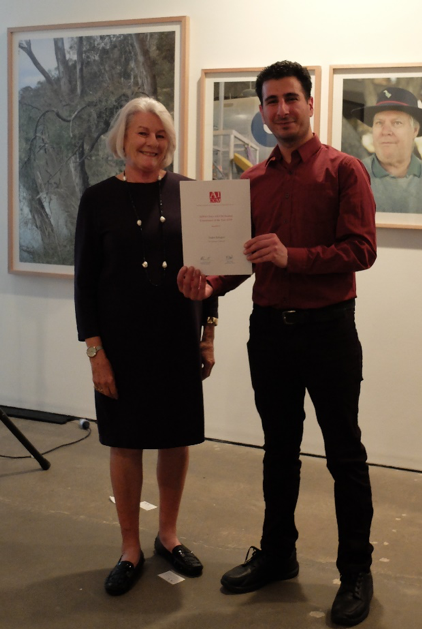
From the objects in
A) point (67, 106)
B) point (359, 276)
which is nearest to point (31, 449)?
point (359, 276)

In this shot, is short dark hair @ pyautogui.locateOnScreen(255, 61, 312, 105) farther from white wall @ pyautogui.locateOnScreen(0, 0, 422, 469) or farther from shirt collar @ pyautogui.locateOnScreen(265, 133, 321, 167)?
white wall @ pyautogui.locateOnScreen(0, 0, 422, 469)

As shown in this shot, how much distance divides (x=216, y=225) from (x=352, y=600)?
48.8 inches

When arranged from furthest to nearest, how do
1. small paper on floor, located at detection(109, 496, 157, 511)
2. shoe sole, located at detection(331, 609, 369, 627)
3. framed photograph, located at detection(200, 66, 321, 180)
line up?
1. framed photograph, located at detection(200, 66, 321, 180)
2. small paper on floor, located at detection(109, 496, 157, 511)
3. shoe sole, located at detection(331, 609, 369, 627)

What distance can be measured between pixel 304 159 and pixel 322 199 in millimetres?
145

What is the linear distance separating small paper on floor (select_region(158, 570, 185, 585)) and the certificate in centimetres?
111

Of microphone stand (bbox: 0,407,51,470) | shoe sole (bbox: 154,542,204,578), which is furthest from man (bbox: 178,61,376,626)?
microphone stand (bbox: 0,407,51,470)

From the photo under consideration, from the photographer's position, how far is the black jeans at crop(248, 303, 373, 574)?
2.21m

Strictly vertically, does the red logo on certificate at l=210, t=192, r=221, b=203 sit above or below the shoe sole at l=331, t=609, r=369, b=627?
above

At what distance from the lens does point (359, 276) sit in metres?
3.66

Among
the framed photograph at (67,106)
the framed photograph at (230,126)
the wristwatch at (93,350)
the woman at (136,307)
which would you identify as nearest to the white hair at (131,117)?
the woman at (136,307)

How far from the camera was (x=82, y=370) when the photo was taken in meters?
4.35

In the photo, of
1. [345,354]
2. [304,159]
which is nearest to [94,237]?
[304,159]

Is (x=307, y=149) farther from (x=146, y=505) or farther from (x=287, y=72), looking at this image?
(x=146, y=505)

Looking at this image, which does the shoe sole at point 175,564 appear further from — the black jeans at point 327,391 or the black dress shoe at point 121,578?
the black jeans at point 327,391
